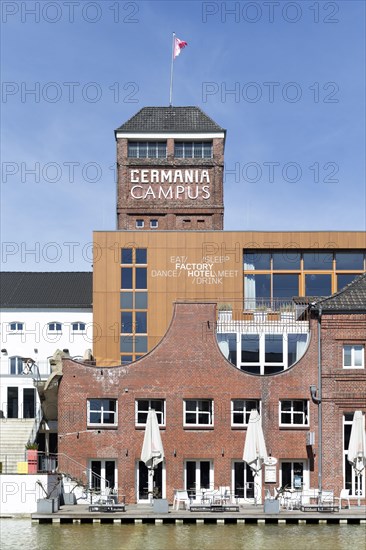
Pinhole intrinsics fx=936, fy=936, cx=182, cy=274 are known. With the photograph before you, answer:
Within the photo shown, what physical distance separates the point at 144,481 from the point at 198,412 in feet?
13.1

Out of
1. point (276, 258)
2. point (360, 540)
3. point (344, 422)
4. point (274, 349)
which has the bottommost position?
point (360, 540)

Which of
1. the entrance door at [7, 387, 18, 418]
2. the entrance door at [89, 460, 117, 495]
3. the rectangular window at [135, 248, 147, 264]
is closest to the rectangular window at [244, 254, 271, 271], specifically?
the rectangular window at [135, 248, 147, 264]

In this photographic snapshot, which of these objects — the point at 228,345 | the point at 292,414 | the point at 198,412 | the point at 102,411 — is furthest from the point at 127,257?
the point at 292,414

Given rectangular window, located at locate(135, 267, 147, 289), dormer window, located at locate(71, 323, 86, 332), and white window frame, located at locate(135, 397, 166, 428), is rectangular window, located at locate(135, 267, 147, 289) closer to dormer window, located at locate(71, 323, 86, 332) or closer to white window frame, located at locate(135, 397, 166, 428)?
dormer window, located at locate(71, 323, 86, 332)

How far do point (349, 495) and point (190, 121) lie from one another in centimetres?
4032

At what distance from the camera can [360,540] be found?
1273 inches

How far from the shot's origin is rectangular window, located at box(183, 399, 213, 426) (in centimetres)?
4309

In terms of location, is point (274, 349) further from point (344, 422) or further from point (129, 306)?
point (129, 306)

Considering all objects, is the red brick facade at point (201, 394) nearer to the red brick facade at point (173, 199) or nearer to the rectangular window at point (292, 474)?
the rectangular window at point (292, 474)

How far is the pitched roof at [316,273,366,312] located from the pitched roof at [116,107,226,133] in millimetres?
31927

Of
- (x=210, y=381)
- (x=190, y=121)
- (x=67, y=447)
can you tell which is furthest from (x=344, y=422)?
(x=190, y=121)

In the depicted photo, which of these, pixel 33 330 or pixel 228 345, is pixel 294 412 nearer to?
pixel 228 345

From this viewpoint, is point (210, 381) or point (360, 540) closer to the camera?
point (360, 540)

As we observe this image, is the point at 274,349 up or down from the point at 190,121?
down
